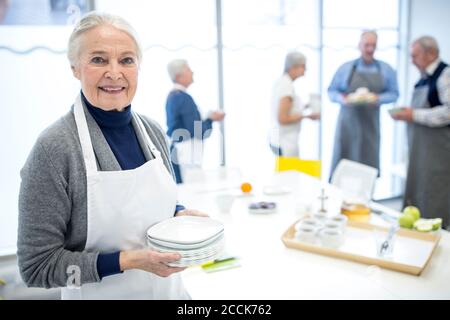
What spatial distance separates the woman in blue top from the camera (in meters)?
2.24

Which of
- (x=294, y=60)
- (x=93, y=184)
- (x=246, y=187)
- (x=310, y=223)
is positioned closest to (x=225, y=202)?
(x=246, y=187)

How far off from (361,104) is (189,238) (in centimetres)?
227

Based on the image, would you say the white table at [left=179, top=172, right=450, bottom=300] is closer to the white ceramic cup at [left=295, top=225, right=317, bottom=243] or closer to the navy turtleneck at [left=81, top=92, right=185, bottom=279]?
the white ceramic cup at [left=295, top=225, right=317, bottom=243]

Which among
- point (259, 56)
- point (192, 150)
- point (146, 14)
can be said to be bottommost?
point (192, 150)

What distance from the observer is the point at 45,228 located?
785mm

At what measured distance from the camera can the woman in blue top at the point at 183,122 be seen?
2236mm

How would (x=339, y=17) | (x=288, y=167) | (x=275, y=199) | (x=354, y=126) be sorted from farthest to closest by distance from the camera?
(x=339, y=17) < (x=354, y=126) < (x=288, y=167) < (x=275, y=199)

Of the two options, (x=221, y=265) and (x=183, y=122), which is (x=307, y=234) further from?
(x=183, y=122)

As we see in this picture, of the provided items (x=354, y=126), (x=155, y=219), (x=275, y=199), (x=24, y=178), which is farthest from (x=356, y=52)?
(x=24, y=178)

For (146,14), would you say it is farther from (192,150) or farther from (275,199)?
(275,199)

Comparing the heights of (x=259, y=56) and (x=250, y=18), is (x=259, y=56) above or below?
below

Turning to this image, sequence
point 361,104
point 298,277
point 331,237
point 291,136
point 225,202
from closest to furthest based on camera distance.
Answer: point 298,277, point 331,237, point 225,202, point 291,136, point 361,104

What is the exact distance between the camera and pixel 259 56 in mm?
3039

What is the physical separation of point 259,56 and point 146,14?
860 millimetres
